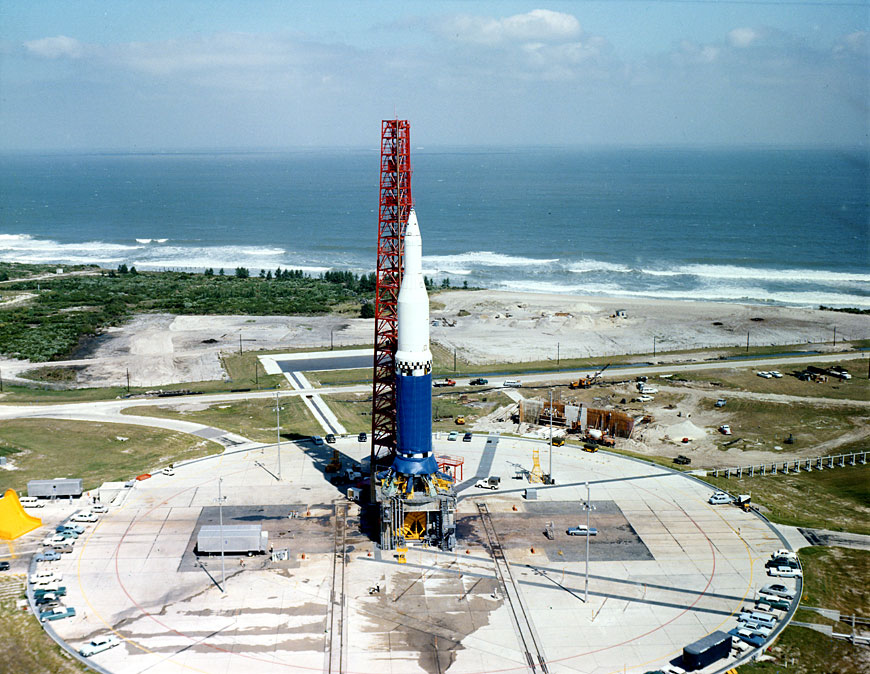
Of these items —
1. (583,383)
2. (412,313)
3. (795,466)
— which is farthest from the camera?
(583,383)

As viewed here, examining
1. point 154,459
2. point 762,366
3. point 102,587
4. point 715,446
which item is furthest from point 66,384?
point 762,366

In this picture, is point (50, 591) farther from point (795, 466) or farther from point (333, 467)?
point (795, 466)

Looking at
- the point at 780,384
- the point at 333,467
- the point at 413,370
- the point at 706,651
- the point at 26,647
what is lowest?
the point at 26,647

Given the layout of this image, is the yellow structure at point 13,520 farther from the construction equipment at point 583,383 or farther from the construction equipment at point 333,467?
the construction equipment at point 583,383

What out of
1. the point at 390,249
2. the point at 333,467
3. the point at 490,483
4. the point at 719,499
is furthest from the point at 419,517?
the point at 719,499

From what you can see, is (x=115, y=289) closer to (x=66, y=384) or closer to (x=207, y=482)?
(x=66, y=384)

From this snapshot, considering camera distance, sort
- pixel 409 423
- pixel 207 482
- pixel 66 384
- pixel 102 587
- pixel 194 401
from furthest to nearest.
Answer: pixel 66 384 < pixel 194 401 < pixel 207 482 < pixel 409 423 < pixel 102 587
